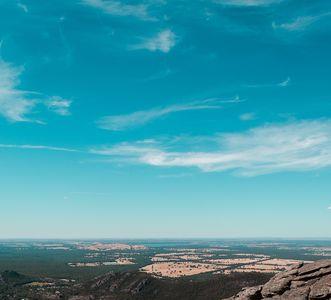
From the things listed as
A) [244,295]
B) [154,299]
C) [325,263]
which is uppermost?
[325,263]

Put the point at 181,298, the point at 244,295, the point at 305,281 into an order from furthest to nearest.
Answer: the point at 181,298
the point at 244,295
the point at 305,281

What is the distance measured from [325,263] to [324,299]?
299 inches

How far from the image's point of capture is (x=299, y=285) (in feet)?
162

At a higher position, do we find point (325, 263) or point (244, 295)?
point (325, 263)

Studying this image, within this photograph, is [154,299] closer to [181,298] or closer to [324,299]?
[181,298]

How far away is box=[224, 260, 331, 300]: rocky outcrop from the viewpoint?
45219 millimetres

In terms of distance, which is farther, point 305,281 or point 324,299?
point 305,281

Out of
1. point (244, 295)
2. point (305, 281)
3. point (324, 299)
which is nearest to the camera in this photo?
point (324, 299)

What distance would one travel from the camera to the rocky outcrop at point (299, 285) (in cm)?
4522

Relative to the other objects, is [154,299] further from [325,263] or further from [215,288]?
[325,263]

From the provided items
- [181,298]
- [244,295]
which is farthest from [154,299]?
[244,295]

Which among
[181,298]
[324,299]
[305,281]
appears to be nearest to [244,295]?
[305,281]

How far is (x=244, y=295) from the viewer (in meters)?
54.1

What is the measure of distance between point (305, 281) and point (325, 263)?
11.1 feet
